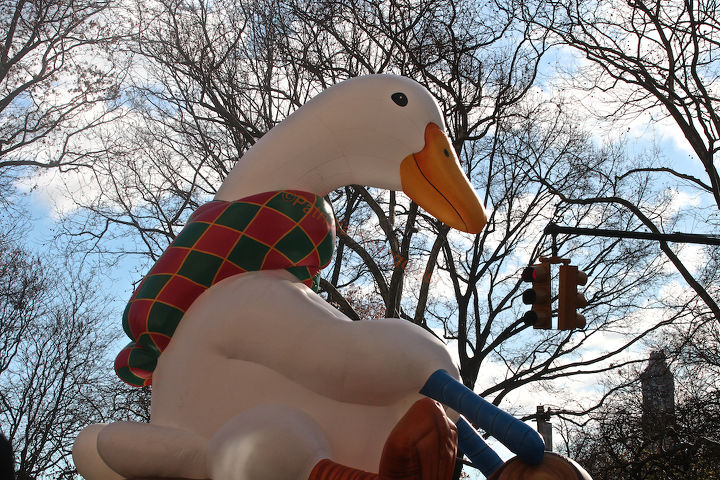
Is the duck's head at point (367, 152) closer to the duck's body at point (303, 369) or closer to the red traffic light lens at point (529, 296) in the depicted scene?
the duck's body at point (303, 369)

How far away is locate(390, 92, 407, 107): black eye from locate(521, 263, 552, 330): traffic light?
3108 millimetres

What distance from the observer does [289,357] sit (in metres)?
3.30

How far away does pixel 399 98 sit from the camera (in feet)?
13.4

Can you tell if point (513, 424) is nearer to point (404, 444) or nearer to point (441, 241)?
point (404, 444)

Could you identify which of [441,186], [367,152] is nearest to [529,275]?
[441,186]

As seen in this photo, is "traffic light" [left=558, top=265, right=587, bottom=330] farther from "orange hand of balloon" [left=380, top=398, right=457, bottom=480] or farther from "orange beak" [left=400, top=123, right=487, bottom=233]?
"orange hand of balloon" [left=380, top=398, right=457, bottom=480]

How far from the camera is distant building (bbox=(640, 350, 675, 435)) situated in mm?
10555

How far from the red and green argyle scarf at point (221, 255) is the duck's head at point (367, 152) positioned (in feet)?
0.69

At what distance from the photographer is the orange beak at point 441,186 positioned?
13.0 feet

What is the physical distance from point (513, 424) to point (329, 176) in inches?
71.8

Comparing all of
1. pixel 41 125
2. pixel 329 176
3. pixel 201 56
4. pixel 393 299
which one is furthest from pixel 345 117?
pixel 41 125

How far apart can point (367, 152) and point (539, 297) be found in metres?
3.22

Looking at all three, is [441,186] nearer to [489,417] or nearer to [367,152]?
[367,152]

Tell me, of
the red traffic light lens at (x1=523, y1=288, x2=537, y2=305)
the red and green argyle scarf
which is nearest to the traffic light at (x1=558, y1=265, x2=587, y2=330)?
the red traffic light lens at (x1=523, y1=288, x2=537, y2=305)
